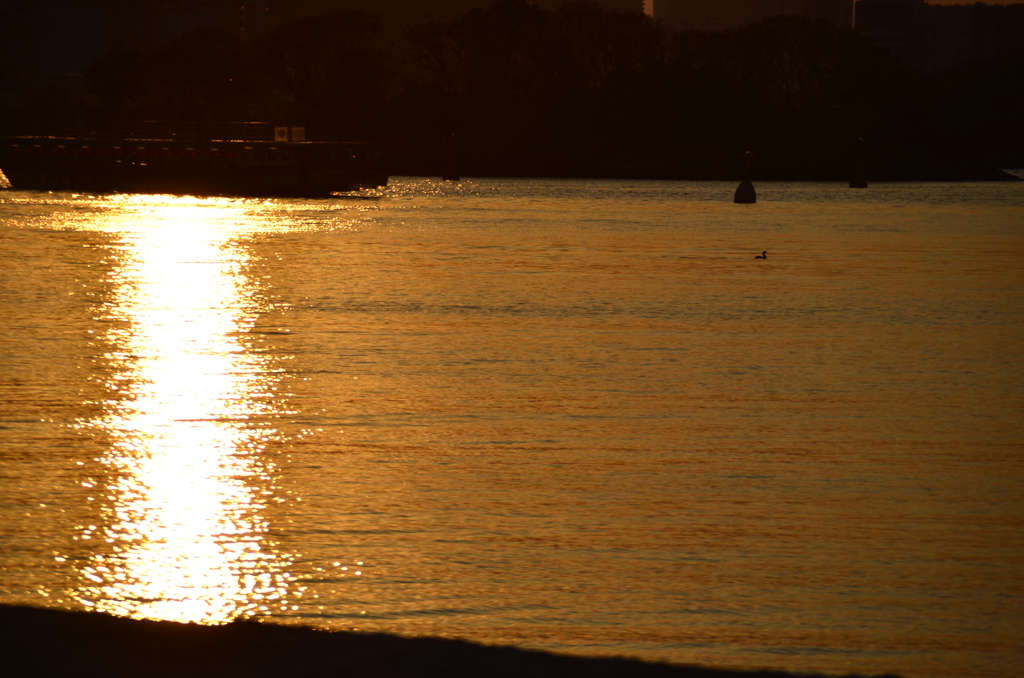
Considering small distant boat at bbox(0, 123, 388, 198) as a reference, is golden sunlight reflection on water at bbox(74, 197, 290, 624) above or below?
below

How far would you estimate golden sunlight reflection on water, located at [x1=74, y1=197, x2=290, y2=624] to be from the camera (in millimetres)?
7617

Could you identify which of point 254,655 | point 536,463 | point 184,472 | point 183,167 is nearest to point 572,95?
point 183,167

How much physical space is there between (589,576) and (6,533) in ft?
13.5

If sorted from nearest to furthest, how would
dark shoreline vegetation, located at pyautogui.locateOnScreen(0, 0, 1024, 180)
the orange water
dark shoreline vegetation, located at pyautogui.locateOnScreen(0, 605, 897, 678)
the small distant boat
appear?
1. dark shoreline vegetation, located at pyautogui.locateOnScreen(0, 605, 897, 678)
2. the orange water
3. the small distant boat
4. dark shoreline vegetation, located at pyautogui.locateOnScreen(0, 0, 1024, 180)

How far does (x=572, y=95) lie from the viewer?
15462 centimetres

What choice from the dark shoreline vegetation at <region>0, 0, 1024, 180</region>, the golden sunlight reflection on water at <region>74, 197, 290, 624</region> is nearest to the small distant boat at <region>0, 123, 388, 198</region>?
the dark shoreline vegetation at <region>0, 0, 1024, 180</region>

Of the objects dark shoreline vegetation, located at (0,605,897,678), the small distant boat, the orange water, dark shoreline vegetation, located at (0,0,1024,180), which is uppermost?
dark shoreline vegetation, located at (0,0,1024,180)

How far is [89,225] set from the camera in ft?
170

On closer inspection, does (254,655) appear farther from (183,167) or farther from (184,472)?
(183,167)

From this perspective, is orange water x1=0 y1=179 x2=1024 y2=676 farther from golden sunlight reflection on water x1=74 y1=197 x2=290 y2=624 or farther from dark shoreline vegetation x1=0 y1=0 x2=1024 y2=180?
dark shoreline vegetation x1=0 y1=0 x2=1024 y2=180

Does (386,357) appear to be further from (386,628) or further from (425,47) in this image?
(425,47)

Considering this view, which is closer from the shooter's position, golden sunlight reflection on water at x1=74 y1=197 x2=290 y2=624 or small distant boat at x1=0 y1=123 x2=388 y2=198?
golden sunlight reflection on water at x1=74 y1=197 x2=290 y2=624

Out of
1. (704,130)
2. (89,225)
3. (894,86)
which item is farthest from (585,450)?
(894,86)

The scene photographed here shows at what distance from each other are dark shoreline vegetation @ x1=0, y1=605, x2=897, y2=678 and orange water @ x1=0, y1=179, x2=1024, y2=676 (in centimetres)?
61
